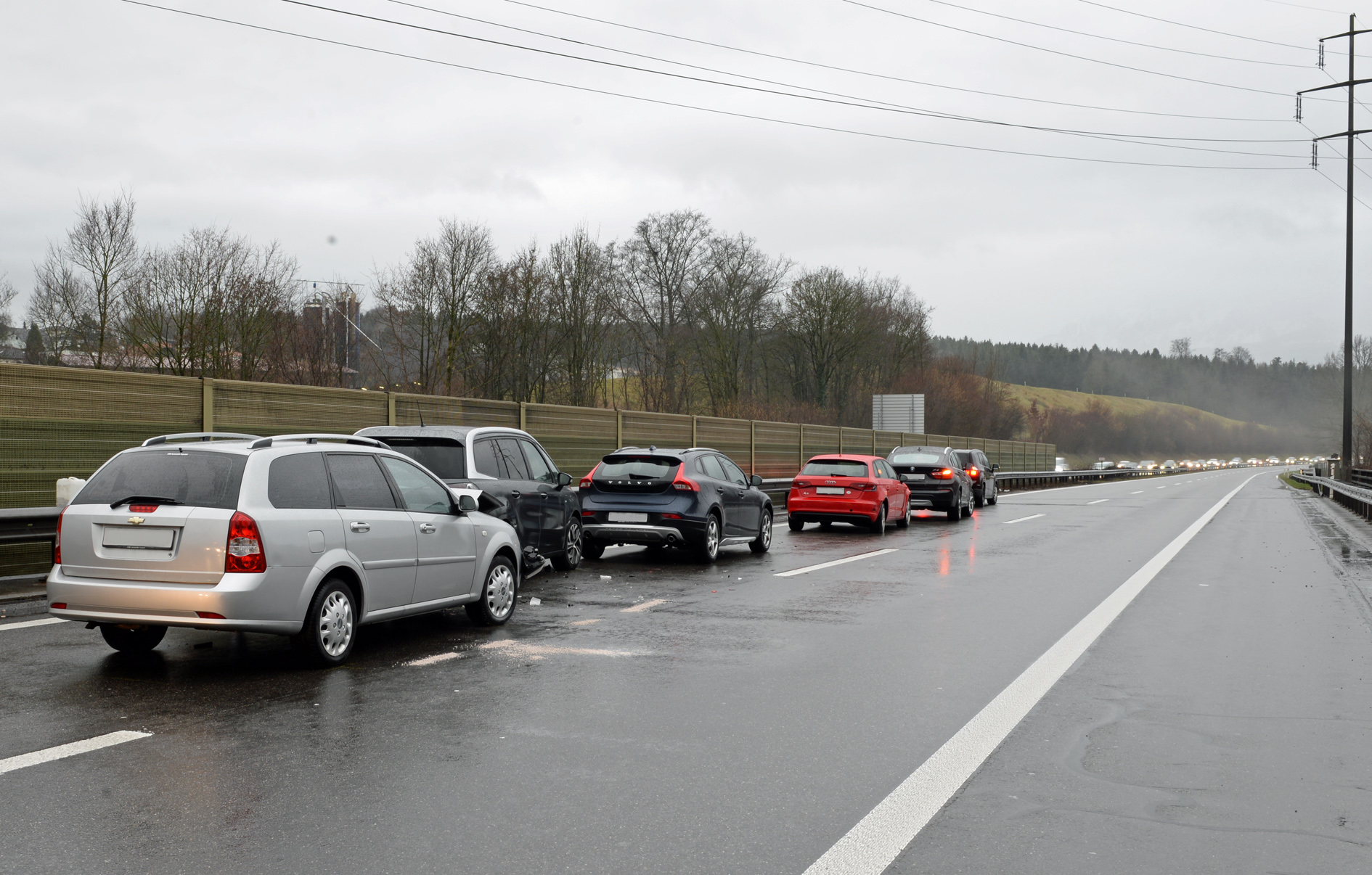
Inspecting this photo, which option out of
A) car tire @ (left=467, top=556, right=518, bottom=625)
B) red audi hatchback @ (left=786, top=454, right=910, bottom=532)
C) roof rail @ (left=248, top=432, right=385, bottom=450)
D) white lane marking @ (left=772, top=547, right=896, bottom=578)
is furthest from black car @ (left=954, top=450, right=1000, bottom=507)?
roof rail @ (left=248, top=432, right=385, bottom=450)

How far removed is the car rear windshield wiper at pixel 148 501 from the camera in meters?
7.20

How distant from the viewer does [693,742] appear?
18.9ft

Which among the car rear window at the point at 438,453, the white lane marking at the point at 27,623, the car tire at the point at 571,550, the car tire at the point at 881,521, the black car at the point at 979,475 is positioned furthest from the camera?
the black car at the point at 979,475

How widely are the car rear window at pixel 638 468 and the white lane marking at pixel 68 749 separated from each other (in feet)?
32.2

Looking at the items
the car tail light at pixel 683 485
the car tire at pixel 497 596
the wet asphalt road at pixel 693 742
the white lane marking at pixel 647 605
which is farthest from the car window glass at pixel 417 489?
the car tail light at pixel 683 485

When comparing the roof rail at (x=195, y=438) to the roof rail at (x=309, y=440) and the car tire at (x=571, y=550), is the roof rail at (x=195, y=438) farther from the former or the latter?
the car tire at (x=571, y=550)

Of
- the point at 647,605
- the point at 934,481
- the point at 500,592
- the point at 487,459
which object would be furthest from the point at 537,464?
the point at 934,481

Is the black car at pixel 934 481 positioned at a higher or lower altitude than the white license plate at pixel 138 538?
lower

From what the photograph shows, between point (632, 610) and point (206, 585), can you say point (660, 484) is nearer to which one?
point (632, 610)

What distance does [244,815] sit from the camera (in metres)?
4.50

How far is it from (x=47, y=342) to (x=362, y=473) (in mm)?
29514

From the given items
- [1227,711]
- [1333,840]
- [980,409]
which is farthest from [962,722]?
[980,409]

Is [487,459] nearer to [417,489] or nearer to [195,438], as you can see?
[417,489]

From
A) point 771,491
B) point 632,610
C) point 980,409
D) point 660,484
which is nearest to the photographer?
point 632,610
